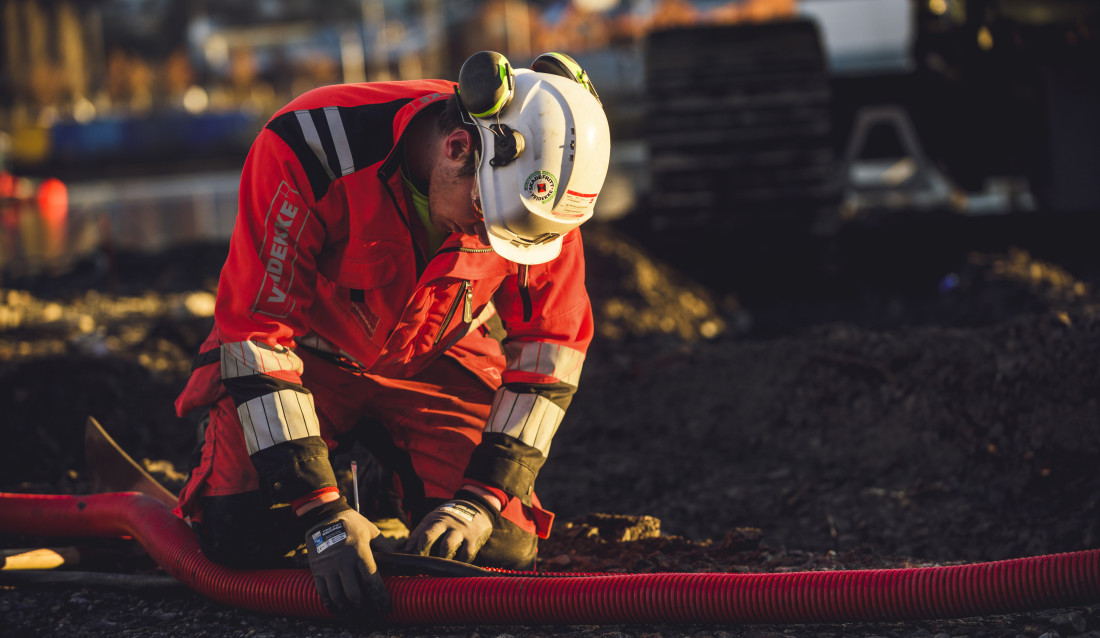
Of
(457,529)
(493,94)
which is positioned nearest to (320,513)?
(457,529)

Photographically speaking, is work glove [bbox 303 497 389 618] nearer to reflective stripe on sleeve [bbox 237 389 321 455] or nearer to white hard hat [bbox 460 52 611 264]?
reflective stripe on sleeve [bbox 237 389 321 455]

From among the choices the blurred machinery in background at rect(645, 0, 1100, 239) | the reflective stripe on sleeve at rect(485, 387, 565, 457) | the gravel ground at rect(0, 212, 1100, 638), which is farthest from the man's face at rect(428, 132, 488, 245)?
the blurred machinery in background at rect(645, 0, 1100, 239)

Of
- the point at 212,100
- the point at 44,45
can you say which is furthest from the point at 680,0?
the point at 44,45

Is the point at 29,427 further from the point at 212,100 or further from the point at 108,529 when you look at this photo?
the point at 212,100

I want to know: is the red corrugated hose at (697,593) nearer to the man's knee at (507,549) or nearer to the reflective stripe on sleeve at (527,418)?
the man's knee at (507,549)

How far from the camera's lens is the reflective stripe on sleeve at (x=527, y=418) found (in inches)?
121

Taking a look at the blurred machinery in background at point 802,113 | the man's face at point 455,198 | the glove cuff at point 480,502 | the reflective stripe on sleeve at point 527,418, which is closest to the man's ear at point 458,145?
the man's face at point 455,198

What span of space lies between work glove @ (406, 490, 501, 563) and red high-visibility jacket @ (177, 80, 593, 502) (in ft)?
0.30

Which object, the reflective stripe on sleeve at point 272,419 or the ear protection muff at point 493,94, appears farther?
the reflective stripe on sleeve at point 272,419

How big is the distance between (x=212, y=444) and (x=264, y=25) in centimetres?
6323

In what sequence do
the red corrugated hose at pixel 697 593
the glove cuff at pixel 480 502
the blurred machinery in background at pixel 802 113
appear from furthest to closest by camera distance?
the blurred machinery in background at pixel 802 113, the glove cuff at pixel 480 502, the red corrugated hose at pixel 697 593

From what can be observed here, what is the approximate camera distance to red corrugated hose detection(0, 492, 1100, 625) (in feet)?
8.05

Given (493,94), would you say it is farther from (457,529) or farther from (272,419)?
(457,529)

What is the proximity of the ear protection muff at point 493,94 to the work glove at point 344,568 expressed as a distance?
1036mm
